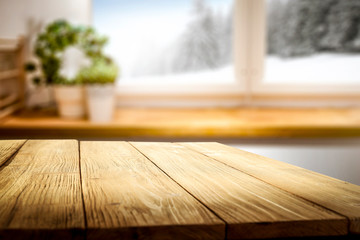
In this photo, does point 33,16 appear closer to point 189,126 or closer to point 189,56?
point 189,56

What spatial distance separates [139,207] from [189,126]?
151cm

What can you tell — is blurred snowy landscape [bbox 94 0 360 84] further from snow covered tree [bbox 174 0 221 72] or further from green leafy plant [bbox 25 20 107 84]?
green leafy plant [bbox 25 20 107 84]

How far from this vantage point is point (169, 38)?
9.29ft

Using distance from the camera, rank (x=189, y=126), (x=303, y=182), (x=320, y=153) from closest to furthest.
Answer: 1. (x=303, y=182)
2. (x=189, y=126)
3. (x=320, y=153)

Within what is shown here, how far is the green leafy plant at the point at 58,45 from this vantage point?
2.45 meters

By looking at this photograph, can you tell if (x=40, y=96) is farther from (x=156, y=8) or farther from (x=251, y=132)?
(x=251, y=132)

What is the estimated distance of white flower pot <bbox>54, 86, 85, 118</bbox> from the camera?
96.0 inches

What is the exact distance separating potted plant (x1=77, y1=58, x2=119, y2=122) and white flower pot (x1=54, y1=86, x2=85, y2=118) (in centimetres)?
7

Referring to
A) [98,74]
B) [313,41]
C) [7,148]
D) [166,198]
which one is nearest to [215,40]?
[313,41]

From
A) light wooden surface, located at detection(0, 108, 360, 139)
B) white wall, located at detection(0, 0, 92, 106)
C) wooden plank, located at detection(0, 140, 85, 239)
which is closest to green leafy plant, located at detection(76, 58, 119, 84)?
light wooden surface, located at detection(0, 108, 360, 139)

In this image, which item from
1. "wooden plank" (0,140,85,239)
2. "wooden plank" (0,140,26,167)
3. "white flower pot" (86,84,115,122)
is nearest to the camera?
"wooden plank" (0,140,85,239)

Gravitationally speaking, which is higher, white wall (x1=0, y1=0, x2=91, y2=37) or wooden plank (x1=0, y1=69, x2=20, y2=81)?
white wall (x1=0, y1=0, x2=91, y2=37)

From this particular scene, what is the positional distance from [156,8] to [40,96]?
872 mm

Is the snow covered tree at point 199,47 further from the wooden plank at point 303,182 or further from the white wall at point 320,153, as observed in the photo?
the wooden plank at point 303,182
